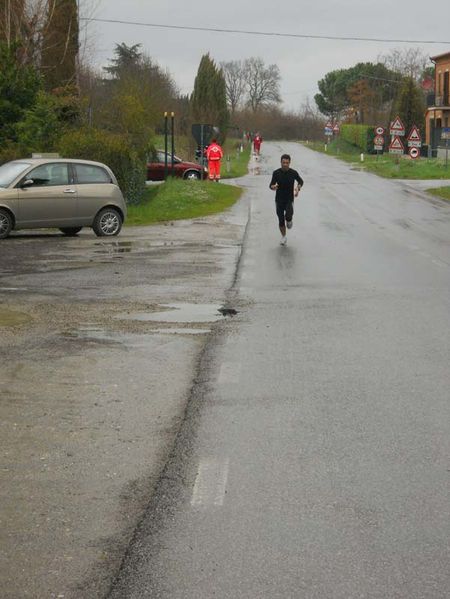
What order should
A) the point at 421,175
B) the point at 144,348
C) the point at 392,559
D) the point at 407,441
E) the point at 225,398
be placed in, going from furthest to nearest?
the point at 421,175 < the point at 144,348 < the point at 225,398 < the point at 407,441 < the point at 392,559

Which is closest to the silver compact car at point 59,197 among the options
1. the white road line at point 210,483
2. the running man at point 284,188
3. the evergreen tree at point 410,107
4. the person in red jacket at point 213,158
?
the running man at point 284,188

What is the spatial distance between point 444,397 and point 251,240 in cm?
1377

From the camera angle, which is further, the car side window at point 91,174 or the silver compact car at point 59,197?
the car side window at point 91,174

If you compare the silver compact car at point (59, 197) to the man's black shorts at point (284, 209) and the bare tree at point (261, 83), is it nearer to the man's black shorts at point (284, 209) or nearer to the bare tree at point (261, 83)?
the man's black shorts at point (284, 209)

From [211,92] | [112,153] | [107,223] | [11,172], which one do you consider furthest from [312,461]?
[211,92]

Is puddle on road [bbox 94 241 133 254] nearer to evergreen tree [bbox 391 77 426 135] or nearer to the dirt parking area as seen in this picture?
the dirt parking area

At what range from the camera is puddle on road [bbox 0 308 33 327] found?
11.3 meters

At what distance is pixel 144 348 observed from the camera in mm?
10008

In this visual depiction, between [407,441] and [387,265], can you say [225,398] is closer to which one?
[407,441]

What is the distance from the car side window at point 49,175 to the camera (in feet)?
69.5

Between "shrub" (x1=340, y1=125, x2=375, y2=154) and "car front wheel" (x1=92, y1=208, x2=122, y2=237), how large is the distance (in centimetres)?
5962

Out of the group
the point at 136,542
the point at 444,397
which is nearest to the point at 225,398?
the point at 444,397

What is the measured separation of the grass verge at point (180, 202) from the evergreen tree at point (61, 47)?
29.4 ft

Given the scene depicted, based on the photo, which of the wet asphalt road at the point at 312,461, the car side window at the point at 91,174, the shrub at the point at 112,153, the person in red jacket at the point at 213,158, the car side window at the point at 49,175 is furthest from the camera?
the person in red jacket at the point at 213,158
